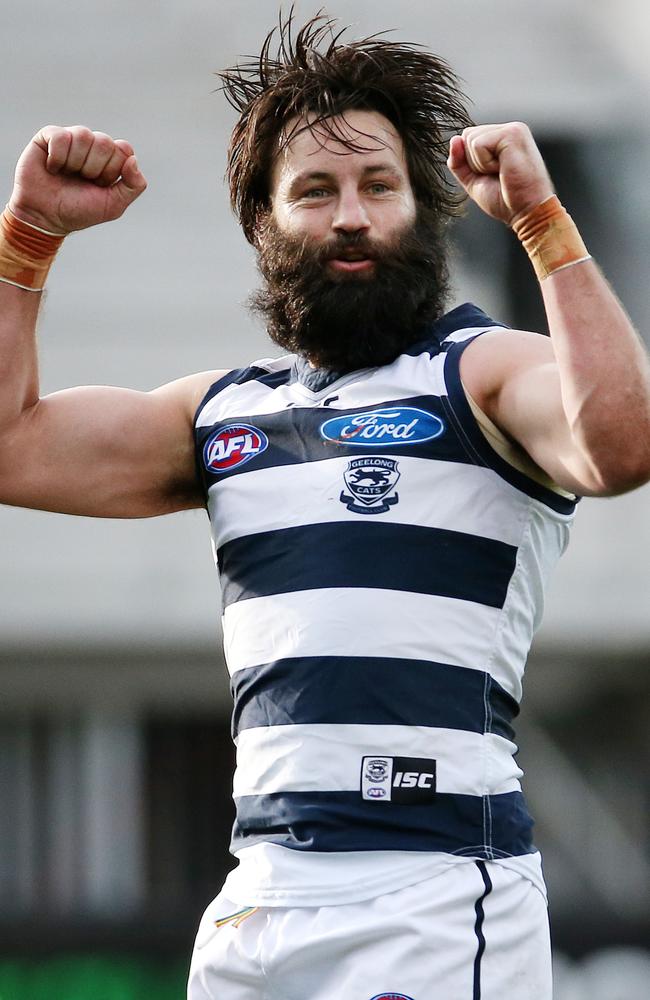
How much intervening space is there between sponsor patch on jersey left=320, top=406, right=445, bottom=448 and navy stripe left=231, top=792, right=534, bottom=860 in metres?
0.64

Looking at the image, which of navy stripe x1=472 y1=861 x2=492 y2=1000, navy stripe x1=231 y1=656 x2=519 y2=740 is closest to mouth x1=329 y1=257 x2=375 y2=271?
navy stripe x1=231 y1=656 x2=519 y2=740

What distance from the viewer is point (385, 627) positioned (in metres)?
2.74

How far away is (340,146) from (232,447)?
63cm

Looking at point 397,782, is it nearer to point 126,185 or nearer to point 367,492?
point 367,492

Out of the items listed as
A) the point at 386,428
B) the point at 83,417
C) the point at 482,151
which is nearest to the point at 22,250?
the point at 83,417

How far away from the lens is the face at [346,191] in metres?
3.05

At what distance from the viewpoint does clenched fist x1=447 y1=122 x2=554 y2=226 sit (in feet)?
8.80

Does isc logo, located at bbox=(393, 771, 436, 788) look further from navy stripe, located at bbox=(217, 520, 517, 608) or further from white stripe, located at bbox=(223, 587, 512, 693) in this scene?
navy stripe, located at bbox=(217, 520, 517, 608)

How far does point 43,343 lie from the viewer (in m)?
10.3

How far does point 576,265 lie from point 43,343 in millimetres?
7992

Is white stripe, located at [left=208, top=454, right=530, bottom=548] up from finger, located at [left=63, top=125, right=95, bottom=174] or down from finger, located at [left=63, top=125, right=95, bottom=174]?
down

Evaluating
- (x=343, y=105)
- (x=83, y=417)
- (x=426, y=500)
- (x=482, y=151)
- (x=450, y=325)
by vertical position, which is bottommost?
(x=426, y=500)

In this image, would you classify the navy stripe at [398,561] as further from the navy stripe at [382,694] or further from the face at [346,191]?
the face at [346,191]

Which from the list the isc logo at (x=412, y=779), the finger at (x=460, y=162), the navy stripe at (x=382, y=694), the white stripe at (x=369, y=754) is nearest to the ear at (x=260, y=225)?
the finger at (x=460, y=162)
